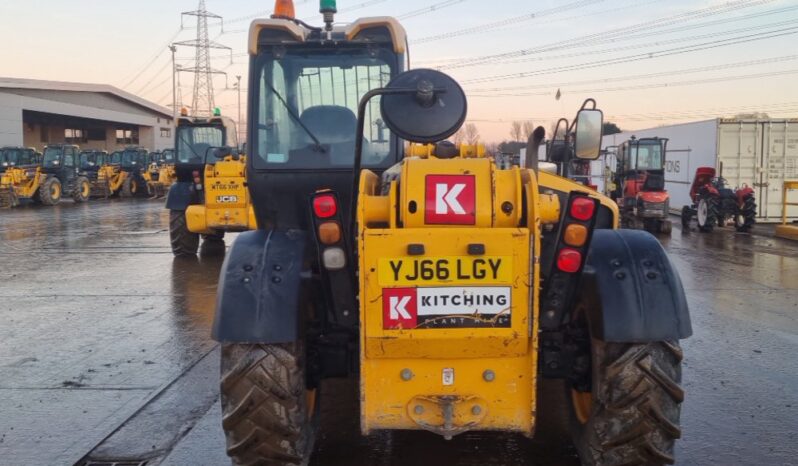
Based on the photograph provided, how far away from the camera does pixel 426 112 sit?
11.1 feet

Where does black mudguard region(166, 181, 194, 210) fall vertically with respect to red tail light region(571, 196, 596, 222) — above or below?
below

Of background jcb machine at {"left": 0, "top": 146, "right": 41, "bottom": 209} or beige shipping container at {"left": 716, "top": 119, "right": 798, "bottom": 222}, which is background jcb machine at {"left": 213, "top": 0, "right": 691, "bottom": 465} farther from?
background jcb machine at {"left": 0, "top": 146, "right": 41, "bottom": 209}

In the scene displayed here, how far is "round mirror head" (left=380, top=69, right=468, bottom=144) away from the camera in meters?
3.38

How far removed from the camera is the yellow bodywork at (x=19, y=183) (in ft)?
90.0

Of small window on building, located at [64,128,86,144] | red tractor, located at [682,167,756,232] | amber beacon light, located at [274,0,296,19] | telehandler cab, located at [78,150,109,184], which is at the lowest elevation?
red tractor, located at [682,167,756,232]

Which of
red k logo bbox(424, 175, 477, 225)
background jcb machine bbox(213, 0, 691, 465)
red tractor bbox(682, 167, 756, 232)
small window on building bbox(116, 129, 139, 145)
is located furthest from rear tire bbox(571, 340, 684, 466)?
small window on building bbox(116, 129, 139, 145)

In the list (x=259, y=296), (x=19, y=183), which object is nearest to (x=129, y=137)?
(x=19, y=183)

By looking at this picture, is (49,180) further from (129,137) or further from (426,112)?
(129,137)

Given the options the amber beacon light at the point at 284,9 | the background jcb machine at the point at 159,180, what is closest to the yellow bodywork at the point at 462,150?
the amber beacon light at the point at 284,9

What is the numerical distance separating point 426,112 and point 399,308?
3.13 feet

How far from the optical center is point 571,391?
4.16 meters

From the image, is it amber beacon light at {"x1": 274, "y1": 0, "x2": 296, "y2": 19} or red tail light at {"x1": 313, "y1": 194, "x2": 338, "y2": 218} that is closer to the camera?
red tail light at {"x1": 313, "y1": 194, "x2": 338, "y2": 218}

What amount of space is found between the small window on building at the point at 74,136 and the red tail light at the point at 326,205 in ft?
215

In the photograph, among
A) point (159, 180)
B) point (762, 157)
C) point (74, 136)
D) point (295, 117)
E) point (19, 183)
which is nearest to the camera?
point (295, 117)
